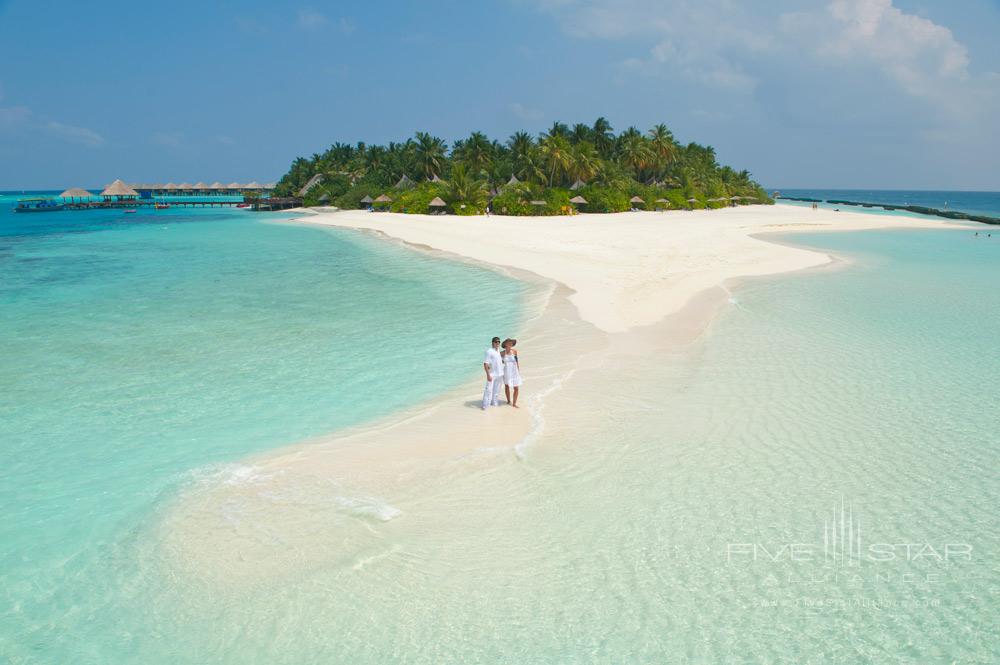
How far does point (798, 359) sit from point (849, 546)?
7750mm

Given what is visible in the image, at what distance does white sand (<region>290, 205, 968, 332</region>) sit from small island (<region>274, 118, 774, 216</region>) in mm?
8318

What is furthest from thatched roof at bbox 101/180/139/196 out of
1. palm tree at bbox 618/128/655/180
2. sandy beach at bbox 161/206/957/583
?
sandy beach at bbox 161/206/957/583

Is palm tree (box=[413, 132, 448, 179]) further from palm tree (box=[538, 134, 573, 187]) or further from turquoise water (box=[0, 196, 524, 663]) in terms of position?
turquoise water (box=[0, 196, 524, 663])

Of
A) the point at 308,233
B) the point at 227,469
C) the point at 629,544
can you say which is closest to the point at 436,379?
the point at 227,469

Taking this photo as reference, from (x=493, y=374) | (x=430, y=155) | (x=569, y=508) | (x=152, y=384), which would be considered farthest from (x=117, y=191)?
(x=569, y=508)

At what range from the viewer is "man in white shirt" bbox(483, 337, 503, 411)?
33.9ft

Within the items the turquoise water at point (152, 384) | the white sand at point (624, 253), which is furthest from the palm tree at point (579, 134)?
the turquoise water at point (152, 384)

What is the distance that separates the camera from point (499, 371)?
1041 centimetres

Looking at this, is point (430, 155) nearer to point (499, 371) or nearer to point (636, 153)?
point (636, 153)

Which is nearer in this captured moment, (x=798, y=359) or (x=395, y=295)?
(x=798, y=359)

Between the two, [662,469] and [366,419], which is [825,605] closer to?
[662,469]

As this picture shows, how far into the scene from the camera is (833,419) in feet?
33.4

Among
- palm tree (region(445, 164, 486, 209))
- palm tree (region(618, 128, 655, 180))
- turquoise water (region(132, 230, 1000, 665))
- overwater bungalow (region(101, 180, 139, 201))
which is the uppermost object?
palm tree (region(618, 128, 655, 180))

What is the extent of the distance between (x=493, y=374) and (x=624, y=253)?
22.7 metres
